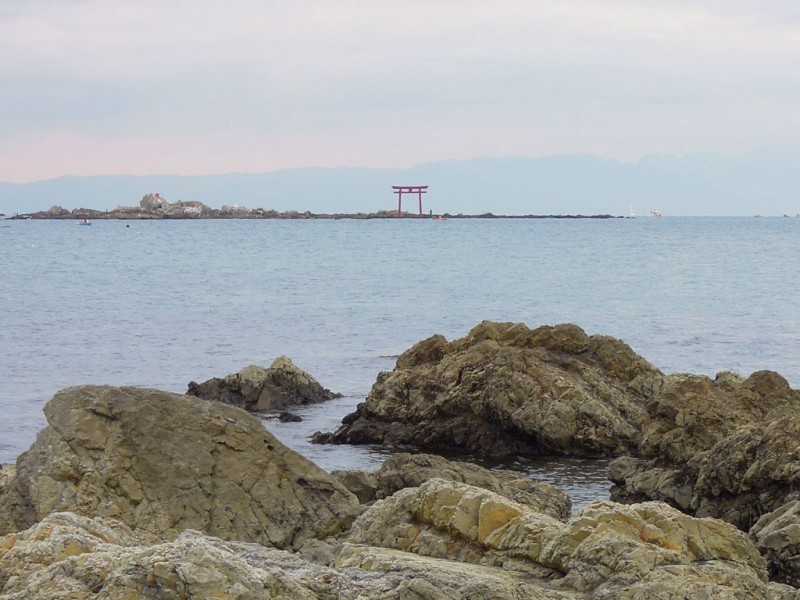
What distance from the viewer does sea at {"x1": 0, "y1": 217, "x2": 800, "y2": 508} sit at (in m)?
25.9

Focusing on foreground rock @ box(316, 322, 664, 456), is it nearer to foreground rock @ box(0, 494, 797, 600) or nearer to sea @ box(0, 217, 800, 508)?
sea @ box(0, 217, 800, 508)

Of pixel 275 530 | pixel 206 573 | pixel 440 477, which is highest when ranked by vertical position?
pixel 206 573

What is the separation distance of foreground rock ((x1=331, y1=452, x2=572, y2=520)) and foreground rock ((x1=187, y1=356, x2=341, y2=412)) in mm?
9775

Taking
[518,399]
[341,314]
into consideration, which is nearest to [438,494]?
[518,399]

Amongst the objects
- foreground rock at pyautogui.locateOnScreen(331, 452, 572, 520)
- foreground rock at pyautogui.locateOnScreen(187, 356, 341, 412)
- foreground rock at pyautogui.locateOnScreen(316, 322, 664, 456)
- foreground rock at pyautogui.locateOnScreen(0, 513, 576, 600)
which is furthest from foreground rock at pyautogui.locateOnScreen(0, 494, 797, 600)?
foreground rock at pyautogui.locateOnScreen(187, 356, 341, 412)

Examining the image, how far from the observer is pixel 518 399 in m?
19.8

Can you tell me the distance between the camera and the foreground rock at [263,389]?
23547 mm

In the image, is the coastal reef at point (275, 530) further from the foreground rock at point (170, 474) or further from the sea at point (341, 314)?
the sea at point (341, 314)

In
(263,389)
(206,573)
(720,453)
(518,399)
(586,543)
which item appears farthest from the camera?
(263,389)

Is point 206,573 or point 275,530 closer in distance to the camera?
point 206,573

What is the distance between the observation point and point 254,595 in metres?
5.45

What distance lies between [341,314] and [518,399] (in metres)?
24.1

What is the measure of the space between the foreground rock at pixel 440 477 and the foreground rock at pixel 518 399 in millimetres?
5630

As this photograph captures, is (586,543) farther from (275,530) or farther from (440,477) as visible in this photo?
(440,477)
